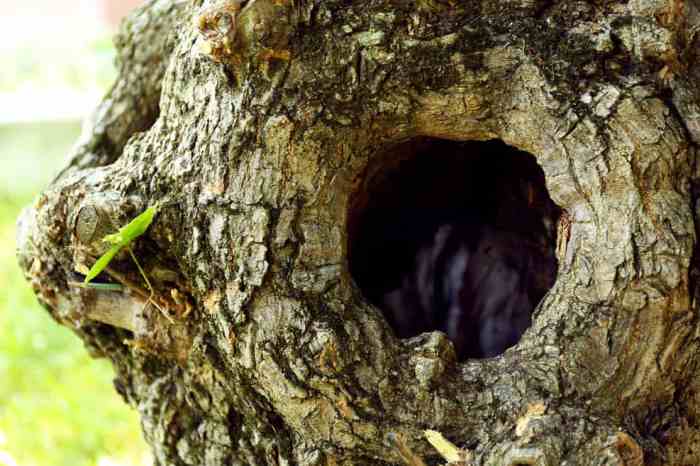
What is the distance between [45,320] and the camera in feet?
12.0

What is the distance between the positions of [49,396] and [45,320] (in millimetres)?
591

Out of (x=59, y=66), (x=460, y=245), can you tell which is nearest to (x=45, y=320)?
(x=460, y=245)

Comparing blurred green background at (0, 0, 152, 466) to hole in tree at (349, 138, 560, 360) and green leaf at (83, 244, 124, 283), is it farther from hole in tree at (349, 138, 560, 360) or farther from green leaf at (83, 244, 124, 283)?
hole in tree at (349, 138, 560, 360)

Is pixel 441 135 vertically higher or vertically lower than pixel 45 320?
lower

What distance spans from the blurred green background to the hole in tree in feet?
2.37

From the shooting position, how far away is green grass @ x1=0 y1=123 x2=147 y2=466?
2746 mm

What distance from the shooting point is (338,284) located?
135 cm

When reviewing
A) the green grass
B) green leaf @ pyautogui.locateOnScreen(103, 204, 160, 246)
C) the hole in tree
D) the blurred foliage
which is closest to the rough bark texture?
green leaf @ pyautogui.locateOnScreen(103, 204, 160, 246)

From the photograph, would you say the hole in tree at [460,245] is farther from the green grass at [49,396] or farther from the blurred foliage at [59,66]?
the blurred foliage at [59,66]

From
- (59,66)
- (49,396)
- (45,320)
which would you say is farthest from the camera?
(59,66)

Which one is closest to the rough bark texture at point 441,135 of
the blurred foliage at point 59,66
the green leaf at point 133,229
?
the green leaf at point 133,229

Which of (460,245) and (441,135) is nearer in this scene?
(441,135)

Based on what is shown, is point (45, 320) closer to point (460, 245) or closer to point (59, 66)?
point (460, 245)

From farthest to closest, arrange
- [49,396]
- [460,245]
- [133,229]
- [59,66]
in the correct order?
[59,66]
[49,396]
[460,245]
[133,229]
